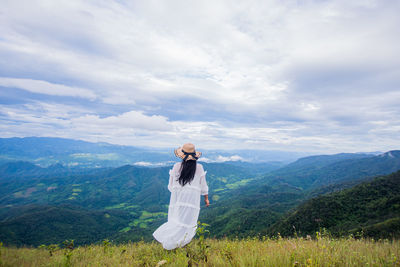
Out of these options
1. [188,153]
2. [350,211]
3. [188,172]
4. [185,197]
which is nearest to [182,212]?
[185,197]

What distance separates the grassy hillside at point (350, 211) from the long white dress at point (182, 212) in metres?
62.9

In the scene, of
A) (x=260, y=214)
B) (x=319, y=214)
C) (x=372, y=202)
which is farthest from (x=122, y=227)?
(x=372, y=202)

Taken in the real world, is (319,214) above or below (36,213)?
above

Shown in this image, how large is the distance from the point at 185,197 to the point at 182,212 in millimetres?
513

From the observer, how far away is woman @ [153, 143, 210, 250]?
6512 mm

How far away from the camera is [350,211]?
233 ft

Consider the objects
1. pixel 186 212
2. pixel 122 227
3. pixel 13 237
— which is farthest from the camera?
pixel 122 227

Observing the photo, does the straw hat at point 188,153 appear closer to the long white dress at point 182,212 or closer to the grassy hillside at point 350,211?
the long white dress at point 182,212

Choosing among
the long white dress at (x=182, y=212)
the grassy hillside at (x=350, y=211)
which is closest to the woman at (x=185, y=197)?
the long white dress at (x=182, y=212)

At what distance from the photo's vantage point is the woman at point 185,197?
21.4 feet

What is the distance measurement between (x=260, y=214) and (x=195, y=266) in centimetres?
12452

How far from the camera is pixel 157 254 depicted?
18.8 feet

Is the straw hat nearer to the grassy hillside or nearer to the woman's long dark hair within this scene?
the woman's long dark hair

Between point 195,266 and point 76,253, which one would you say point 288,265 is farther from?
point 76,253
